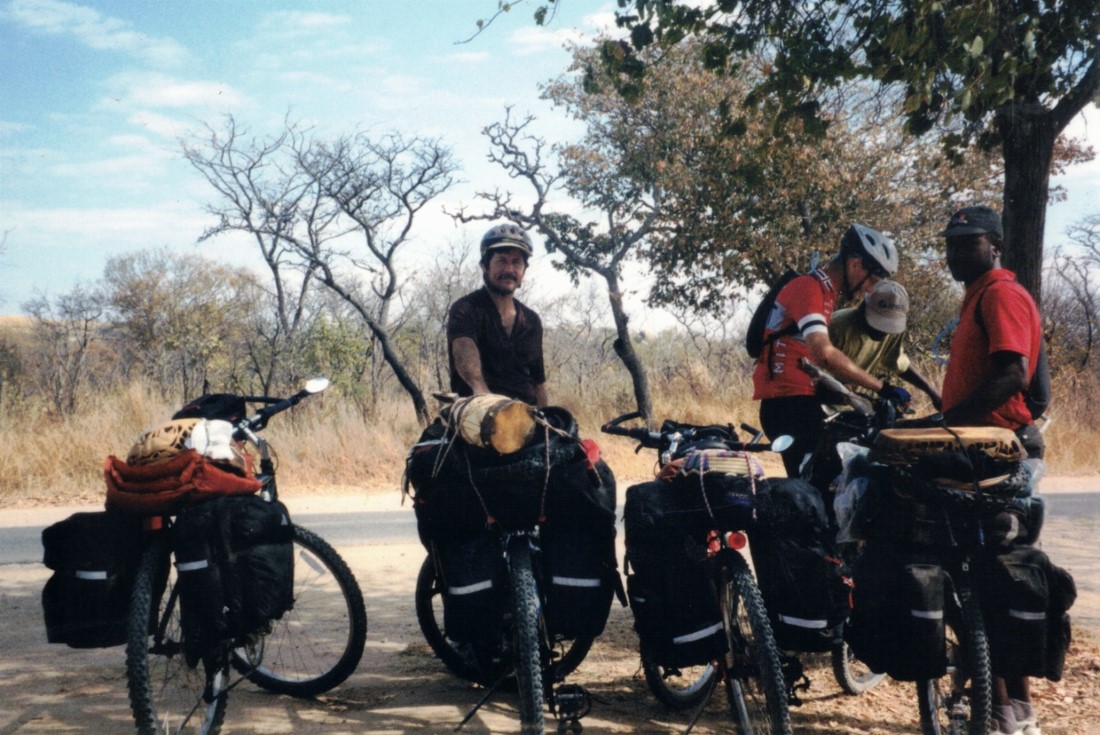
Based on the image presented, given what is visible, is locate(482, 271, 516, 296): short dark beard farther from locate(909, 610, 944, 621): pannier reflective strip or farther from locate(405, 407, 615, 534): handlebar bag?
locate(909, 610, 944, 621): pannier reflective strip

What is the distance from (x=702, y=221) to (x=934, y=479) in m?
13.6

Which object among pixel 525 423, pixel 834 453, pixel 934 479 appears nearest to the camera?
pixel 934 479

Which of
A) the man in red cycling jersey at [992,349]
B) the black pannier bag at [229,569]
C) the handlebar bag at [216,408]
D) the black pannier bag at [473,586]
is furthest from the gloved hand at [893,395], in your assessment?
the handlebar bag at [216,408]

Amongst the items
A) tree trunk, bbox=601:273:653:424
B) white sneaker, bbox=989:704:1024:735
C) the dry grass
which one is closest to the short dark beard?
white sneaker, bbox=989:704:1024:735

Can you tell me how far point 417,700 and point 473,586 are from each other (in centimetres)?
111

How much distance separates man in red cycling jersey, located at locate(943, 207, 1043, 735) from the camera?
3336 mm

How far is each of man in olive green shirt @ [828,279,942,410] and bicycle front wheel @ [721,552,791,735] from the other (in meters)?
1.58

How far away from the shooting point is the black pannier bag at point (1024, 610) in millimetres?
3154

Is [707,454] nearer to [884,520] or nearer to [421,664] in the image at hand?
[884,520]

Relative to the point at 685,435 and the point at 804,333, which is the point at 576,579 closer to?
the point at 685,435

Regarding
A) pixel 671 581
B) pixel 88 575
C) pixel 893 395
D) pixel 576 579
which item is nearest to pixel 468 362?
pixel 576 579


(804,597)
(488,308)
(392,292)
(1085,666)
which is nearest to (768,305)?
(488,308)

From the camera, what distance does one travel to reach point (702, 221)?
1636cm

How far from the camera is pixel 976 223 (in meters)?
3.56
